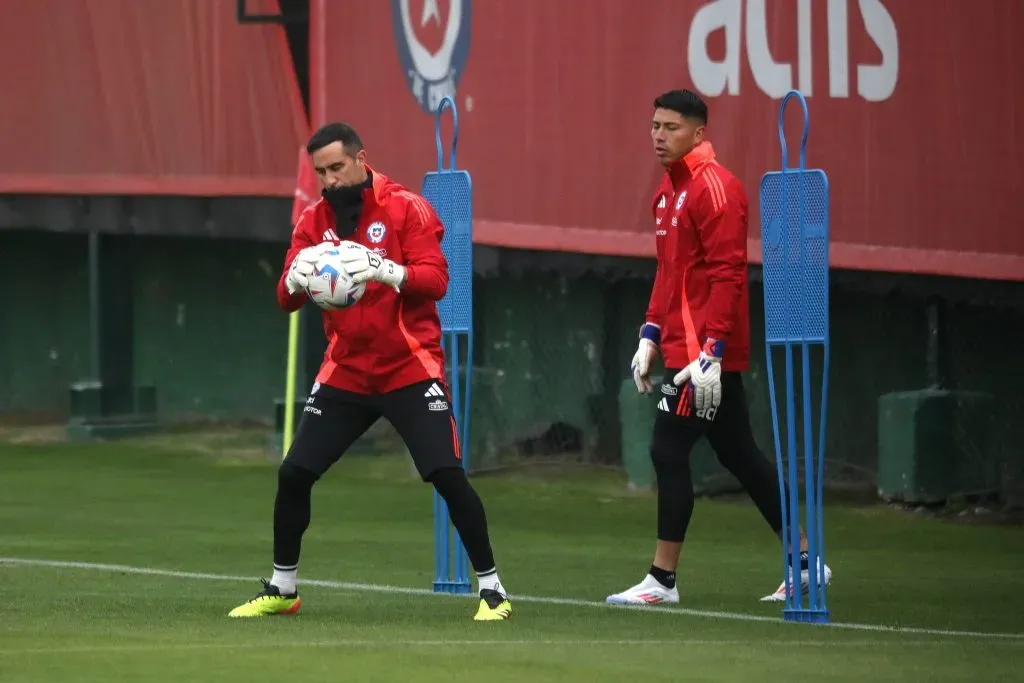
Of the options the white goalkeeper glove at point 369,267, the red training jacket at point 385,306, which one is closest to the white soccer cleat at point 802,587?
the red training jacket at point 385,306

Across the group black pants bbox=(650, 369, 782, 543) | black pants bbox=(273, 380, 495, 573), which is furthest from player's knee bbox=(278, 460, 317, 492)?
black pants bbox=(650, 369, 782, 543)

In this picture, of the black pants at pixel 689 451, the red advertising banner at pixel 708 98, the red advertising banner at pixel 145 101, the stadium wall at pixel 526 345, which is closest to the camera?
the black pants at pixel 689 451

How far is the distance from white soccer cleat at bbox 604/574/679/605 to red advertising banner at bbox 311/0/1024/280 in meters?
2.78

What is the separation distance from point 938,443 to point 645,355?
423cm

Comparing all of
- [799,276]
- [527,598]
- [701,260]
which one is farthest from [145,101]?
[799,276]

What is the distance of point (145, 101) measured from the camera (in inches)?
717

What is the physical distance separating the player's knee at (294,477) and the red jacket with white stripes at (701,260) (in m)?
1.56

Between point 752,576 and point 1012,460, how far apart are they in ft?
10.0

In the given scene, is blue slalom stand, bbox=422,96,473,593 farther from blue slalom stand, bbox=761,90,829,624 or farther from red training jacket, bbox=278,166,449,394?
blue slalom stand, bbox=761,90,829,624

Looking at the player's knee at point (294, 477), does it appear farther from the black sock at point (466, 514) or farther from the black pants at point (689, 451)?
the black pants at point (689, 451)

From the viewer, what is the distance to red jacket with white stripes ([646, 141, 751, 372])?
8.98 meters

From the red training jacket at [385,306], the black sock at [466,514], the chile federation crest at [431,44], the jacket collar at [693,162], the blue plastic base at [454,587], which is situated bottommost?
the blue plastic base at [454,587]

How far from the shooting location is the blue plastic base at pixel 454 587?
32.3ft

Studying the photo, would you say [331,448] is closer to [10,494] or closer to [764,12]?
[764,12]
